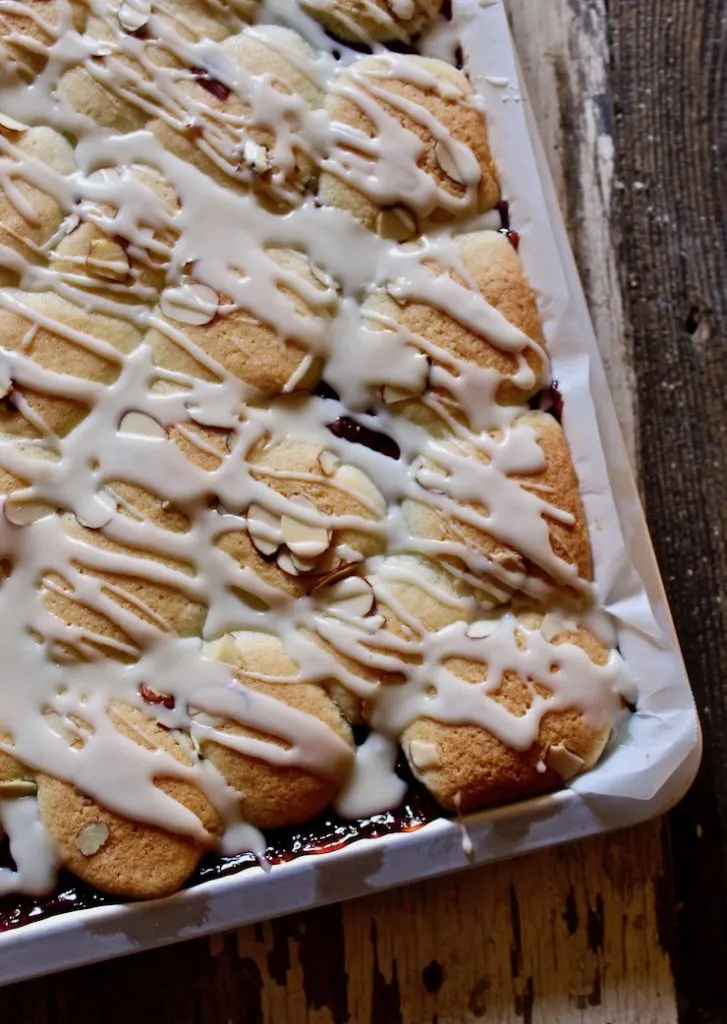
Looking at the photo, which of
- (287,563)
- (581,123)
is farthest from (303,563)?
(581,123)

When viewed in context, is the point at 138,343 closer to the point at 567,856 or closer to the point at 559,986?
the point at 567,856

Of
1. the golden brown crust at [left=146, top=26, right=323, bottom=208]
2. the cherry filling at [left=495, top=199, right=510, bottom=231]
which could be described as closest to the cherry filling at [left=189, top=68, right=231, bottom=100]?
the golden brown crust at [left=146, top=26, right=323, bottom=208]

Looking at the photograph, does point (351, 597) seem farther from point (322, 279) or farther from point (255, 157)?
point (255, 157)

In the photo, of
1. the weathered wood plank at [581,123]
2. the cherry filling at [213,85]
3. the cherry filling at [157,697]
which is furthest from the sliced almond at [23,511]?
the weathered wood plank at [581,123]

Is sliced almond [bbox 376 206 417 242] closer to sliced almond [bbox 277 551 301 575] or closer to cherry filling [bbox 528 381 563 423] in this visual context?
cherry filling [bbox 528 381 563 423]

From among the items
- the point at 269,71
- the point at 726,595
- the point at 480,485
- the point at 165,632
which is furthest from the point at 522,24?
the point at 165,632

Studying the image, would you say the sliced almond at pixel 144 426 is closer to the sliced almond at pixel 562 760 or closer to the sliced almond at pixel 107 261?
the sliced almond at pixel 107 261
